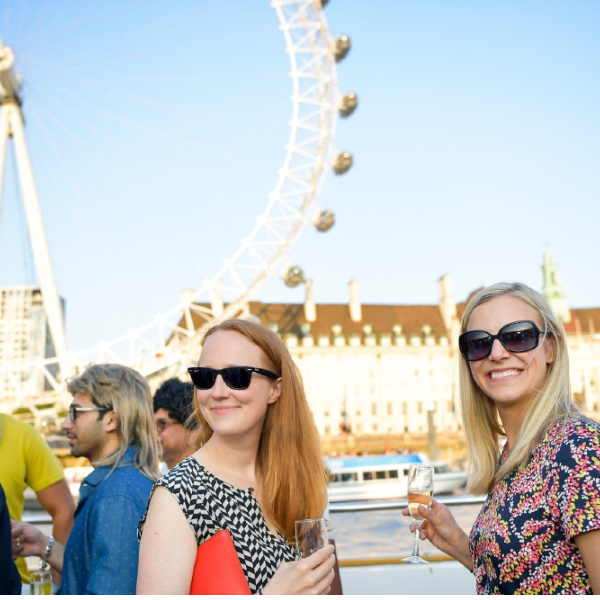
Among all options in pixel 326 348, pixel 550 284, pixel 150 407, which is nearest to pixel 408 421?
pixel 326 348

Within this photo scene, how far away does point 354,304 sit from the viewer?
6172cm

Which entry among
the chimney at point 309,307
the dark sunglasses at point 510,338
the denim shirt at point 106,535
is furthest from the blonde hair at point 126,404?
the chimney at point 309,307

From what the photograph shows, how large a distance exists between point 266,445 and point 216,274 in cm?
2338

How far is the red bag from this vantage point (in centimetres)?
158

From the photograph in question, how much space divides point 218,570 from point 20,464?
1.70 m

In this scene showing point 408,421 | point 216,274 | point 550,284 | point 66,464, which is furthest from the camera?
point 550,284

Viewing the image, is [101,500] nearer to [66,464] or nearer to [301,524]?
[301,524]

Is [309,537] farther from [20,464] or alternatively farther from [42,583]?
[20,464]

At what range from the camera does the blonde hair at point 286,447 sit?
1.90 metres

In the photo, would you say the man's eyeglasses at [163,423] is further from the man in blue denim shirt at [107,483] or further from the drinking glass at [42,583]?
the drinking glass at [42,583]

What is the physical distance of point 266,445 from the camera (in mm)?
2014

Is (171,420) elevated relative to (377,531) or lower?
elevated

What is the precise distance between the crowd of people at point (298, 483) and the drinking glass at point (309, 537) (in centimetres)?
4

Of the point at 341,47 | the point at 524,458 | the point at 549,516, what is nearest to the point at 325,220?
the point at 341,47
